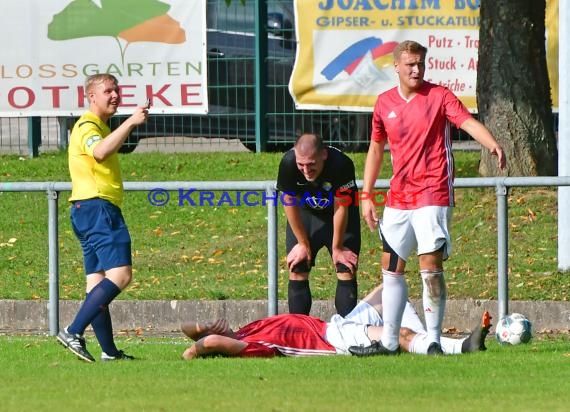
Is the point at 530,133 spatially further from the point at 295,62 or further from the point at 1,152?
the point at 1,152

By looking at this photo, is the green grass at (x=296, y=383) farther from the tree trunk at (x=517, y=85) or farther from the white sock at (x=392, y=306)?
the tree trunk at (x=517, y=85)

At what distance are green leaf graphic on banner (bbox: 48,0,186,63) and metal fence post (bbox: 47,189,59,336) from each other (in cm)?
728

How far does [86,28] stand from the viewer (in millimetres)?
19172

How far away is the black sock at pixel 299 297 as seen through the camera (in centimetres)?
1065

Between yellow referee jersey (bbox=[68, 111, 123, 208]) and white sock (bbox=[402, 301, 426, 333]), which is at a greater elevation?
yellow referee jersey (bbox=[68, 111, 123, 208])

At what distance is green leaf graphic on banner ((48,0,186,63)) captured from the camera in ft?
62.3

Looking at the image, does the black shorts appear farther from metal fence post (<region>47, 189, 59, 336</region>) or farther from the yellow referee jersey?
metal fence post (<region>47, 189, 59, 336</region>)

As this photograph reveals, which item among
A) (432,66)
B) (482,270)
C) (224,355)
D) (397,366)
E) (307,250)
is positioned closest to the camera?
(397,366)

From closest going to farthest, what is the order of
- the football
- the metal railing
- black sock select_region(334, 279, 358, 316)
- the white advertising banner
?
the football, black sock select_region(334, 279, 358, 316), the metal railing, the white advertising banner

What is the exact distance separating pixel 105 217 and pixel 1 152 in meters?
11.0

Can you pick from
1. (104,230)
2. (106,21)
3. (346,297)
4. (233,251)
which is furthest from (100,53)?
(104,230)

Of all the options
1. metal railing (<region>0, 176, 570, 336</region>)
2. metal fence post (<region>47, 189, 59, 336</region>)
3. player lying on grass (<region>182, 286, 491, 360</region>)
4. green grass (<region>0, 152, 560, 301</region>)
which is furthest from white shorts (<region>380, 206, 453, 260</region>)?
metal fence post (<region>47, 189, 59, 336</region>)

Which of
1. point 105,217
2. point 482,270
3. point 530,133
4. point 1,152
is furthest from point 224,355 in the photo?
point 1,152

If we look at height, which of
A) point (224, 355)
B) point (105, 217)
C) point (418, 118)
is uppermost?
point (418, 118)
